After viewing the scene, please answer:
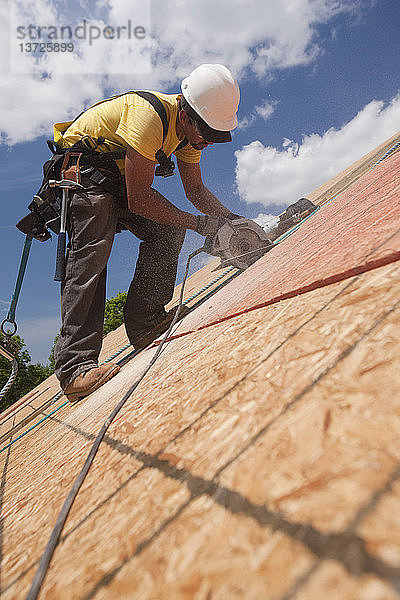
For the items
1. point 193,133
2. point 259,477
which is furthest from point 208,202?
point 259,477

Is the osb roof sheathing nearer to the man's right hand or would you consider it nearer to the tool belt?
the man's right hand

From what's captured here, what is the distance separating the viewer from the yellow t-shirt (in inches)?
102

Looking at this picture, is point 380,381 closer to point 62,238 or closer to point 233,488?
point 233,488

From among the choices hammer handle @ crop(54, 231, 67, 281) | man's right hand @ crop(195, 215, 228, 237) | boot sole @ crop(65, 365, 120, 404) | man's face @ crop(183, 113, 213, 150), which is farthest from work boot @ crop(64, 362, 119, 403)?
man's face @ crop(183, 113, 213, 150)

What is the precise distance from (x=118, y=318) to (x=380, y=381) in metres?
19.2

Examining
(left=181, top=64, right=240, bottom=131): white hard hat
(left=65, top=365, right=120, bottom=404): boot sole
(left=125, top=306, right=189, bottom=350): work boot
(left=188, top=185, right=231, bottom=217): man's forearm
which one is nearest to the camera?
(left=65, top=365, right=120, bottom=404): boot sole

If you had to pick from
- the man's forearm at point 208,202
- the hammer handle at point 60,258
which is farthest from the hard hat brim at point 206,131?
the hammer handle at point 60,258

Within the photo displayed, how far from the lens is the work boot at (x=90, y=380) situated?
2691mm

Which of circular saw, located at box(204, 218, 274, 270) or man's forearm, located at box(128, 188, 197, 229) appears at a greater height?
man's forearm, located at box(128, 188, 197, 229)

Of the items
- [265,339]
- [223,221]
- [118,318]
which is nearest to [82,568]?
[265,339]

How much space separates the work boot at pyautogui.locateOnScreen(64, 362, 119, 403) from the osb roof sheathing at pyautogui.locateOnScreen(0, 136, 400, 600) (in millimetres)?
1173

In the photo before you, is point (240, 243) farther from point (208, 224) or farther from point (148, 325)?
point (148, 325)

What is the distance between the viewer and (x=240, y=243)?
3.66 m

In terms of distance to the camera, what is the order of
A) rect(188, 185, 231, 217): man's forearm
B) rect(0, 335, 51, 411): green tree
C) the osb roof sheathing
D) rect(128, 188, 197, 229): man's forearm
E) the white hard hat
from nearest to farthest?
the osb roof sheathing < rect(128, 188, 197, 229): man's forearm < the white hard hat < rect(188, 185, 231, 217): man's forearm < rect(0, 335, 51, 411): green tree
